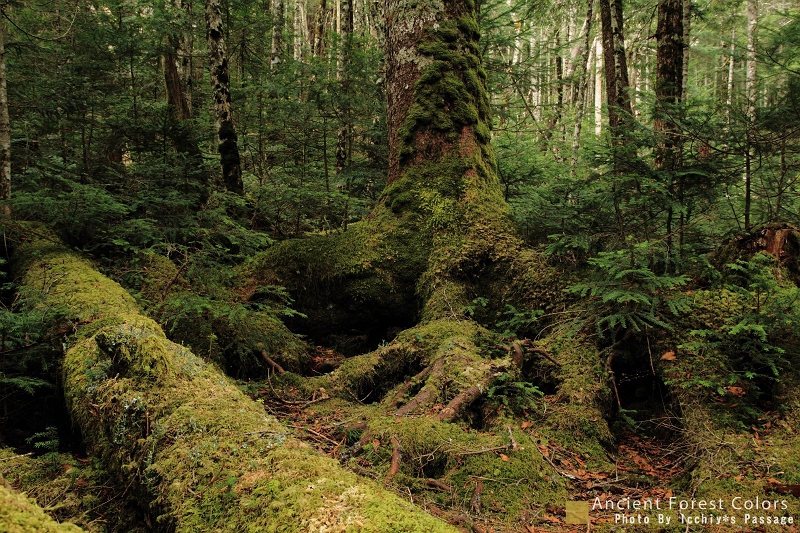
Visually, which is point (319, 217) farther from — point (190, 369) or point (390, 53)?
point (190, 369)

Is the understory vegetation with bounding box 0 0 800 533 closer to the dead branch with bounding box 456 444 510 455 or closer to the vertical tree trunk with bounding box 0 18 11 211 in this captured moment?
the dead branch with bounding box 456 444 510 455

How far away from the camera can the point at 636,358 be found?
470cm

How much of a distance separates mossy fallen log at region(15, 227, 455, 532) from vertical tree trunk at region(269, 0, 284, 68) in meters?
10.3

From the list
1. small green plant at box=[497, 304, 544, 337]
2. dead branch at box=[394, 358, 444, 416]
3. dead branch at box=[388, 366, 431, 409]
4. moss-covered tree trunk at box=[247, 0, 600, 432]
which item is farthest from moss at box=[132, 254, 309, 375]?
small green plant at box=[497, 304, 544, 337]

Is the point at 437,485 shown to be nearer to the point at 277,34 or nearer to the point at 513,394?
the point at 513,394

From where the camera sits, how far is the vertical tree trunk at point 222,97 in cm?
860

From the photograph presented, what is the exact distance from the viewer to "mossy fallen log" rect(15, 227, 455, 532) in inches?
72.5

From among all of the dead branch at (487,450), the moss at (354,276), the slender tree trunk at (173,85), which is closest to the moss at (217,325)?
the moss at (354,276)

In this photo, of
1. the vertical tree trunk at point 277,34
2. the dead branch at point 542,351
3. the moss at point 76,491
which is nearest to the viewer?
the moss at point 76,491

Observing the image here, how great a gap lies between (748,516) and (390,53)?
685 centimetres

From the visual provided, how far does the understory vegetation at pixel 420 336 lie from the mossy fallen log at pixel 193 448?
15 millimetres

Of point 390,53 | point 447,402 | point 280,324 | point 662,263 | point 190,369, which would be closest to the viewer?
point 190,369

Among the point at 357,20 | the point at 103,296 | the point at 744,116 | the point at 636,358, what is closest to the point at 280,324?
the point at 103,296

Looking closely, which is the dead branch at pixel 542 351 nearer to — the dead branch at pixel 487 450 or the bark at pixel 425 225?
the bark at pixel 425 225
